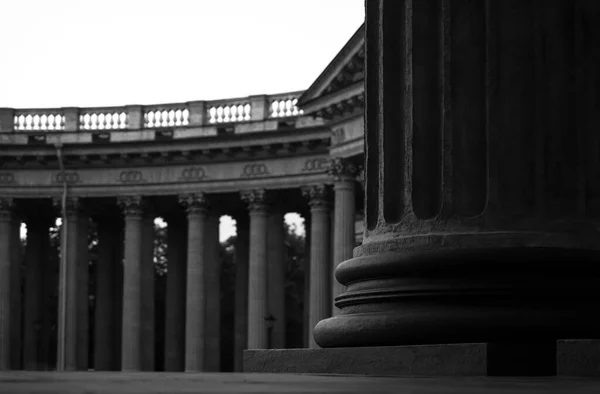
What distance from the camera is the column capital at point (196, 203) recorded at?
91.2 metres

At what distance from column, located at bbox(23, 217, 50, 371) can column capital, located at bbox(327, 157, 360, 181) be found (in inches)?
1209

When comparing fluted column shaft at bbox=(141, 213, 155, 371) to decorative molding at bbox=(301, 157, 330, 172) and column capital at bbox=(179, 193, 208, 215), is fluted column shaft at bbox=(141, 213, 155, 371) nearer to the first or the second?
column capital at bbox=(179, 193, 208, 215)

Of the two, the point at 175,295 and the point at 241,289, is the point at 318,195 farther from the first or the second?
the point at 175,295

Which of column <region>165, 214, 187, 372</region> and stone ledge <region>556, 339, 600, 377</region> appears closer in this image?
stone ledge <region>556, 339, 600, 377</region>

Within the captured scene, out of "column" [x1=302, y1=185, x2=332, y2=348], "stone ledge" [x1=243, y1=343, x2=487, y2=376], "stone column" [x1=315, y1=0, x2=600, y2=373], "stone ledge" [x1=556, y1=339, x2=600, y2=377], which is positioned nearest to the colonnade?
"column" [x1=302, y1=185, x2=332, y2=348]

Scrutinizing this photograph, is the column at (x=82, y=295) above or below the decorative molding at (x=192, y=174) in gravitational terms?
below

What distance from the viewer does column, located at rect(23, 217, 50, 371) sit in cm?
9931

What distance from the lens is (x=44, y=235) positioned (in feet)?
335

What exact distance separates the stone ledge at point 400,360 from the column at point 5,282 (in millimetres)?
78430

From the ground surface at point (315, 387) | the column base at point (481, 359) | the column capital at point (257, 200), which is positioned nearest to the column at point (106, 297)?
the column capital at point (257, 200)

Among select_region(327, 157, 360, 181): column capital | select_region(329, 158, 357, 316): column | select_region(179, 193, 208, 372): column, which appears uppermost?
select_region(327, 157, 360, 181): column capital

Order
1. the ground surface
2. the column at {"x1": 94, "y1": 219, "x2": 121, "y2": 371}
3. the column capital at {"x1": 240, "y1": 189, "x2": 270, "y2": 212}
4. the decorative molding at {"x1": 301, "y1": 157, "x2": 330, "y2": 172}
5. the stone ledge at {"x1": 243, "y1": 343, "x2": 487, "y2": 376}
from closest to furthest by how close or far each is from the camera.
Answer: the ground surface < the stone ledge at {"x1": 243, "y1": 343, "x2": 487, "y2": 376} < the decorative molding at {"x1": 301, "y1": 157, "x2": 330, "y2": 172} < the column capital at {"x1": 240, "y1": 189, "x2": 270, "y2": 212} < the column at {"x1": 94, "y1": 219, "x2": 121, "y2": 371}

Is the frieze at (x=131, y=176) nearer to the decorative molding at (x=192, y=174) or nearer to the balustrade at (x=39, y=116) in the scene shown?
the decorative molding at (x=192, y=174)

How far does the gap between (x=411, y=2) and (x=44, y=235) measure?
87.4 m
